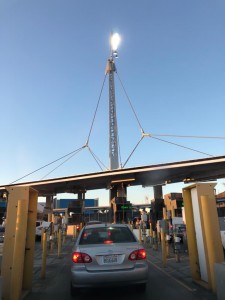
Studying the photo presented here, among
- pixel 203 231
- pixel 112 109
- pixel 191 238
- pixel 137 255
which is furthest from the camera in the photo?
pixel 112 109

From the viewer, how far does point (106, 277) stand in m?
6.12

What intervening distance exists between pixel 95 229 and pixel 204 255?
110 inches

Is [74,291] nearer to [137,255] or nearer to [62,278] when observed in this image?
[137,255]

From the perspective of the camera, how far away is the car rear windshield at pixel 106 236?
705cm

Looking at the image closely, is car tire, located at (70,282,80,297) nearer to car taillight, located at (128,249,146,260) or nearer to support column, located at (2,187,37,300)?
support column, located at (2,187,37,300)

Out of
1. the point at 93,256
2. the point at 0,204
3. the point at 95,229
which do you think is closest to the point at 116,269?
the point at 93,256

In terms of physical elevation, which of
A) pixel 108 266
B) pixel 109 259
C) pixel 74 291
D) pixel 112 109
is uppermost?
pixel 112 109

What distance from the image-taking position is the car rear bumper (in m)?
6.12

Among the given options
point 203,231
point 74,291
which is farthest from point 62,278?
point 203,231

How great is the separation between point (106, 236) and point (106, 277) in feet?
4.07

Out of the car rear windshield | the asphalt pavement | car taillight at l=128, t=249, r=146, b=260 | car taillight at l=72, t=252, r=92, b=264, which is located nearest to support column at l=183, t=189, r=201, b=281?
the asphalt pavement

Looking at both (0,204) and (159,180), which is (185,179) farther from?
(0,204)

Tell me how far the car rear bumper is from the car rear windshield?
86 cm

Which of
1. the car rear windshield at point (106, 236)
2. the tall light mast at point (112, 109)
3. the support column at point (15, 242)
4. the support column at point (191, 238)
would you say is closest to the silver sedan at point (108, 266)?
the car rear windshield at point (106, 236)
